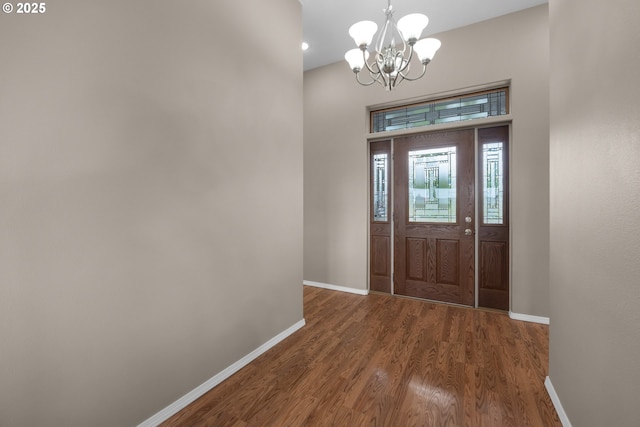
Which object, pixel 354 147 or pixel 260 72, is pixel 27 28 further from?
pixel 354 147

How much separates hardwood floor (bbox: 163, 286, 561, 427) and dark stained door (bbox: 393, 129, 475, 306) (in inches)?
23.1

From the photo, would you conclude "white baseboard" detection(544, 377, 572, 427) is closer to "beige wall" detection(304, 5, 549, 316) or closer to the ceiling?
"beige wall" detection(304, 5, 549, 316)

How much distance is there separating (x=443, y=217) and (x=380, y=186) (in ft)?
3.15

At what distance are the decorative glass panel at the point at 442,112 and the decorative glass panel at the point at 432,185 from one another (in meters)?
0.42

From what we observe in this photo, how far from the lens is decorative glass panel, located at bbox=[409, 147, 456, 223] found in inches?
139

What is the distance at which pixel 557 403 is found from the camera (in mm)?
1720

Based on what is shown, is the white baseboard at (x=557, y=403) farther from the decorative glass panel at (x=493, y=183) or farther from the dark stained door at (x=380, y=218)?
the dark stained door at (x=380, y=218)

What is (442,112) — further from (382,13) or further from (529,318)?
(529,318)

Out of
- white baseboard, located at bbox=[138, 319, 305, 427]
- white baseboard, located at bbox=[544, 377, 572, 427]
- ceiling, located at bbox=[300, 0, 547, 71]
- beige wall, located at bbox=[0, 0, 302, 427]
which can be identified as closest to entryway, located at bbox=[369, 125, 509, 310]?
ceiling, located at bbox=[300, 0, 547, 71]

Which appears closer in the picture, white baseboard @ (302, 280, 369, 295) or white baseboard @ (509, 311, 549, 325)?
white baseboard @ (509, 311, 549, 325)

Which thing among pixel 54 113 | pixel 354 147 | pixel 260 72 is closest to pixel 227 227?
pixel 54 113

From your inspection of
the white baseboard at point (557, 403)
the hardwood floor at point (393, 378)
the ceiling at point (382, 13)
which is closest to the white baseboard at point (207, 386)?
the hardwood floor at point (393, 378)

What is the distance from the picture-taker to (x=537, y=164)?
9.89 ft

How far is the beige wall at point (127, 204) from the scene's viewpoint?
1.17m
